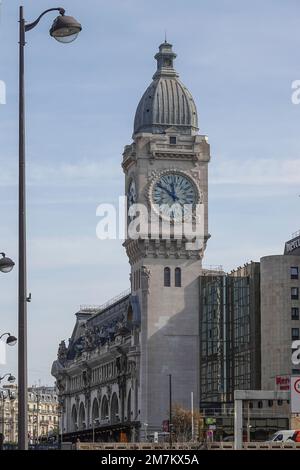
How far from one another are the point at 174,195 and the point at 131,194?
788 cm

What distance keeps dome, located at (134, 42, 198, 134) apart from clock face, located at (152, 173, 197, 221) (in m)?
7.95

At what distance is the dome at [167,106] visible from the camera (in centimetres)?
18312

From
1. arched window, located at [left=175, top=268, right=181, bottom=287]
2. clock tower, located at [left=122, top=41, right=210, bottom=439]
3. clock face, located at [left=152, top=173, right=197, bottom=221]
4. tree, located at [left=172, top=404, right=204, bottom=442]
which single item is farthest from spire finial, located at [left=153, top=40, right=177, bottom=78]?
tree, located at [left=172, top=404, right=204, bottom=442]

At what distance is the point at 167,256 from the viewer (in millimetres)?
178500

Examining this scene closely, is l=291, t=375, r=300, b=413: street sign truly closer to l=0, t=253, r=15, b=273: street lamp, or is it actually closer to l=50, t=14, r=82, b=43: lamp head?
l=0, t=253, r=15, b=273: street lamp

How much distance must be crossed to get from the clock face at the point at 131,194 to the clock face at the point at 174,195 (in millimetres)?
3818

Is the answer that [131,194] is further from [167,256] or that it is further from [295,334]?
[295,334]

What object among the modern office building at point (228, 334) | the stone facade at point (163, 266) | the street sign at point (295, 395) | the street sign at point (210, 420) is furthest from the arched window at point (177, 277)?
the street sign at point (295, 395)

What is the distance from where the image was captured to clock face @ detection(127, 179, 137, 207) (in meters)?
181

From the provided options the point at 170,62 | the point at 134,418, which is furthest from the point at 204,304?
the point at 170,62

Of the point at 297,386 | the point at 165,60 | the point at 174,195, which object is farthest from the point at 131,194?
the point at 297,386

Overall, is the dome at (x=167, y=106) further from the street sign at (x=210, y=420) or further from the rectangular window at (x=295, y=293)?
the street sign at (x=210, y=420)
